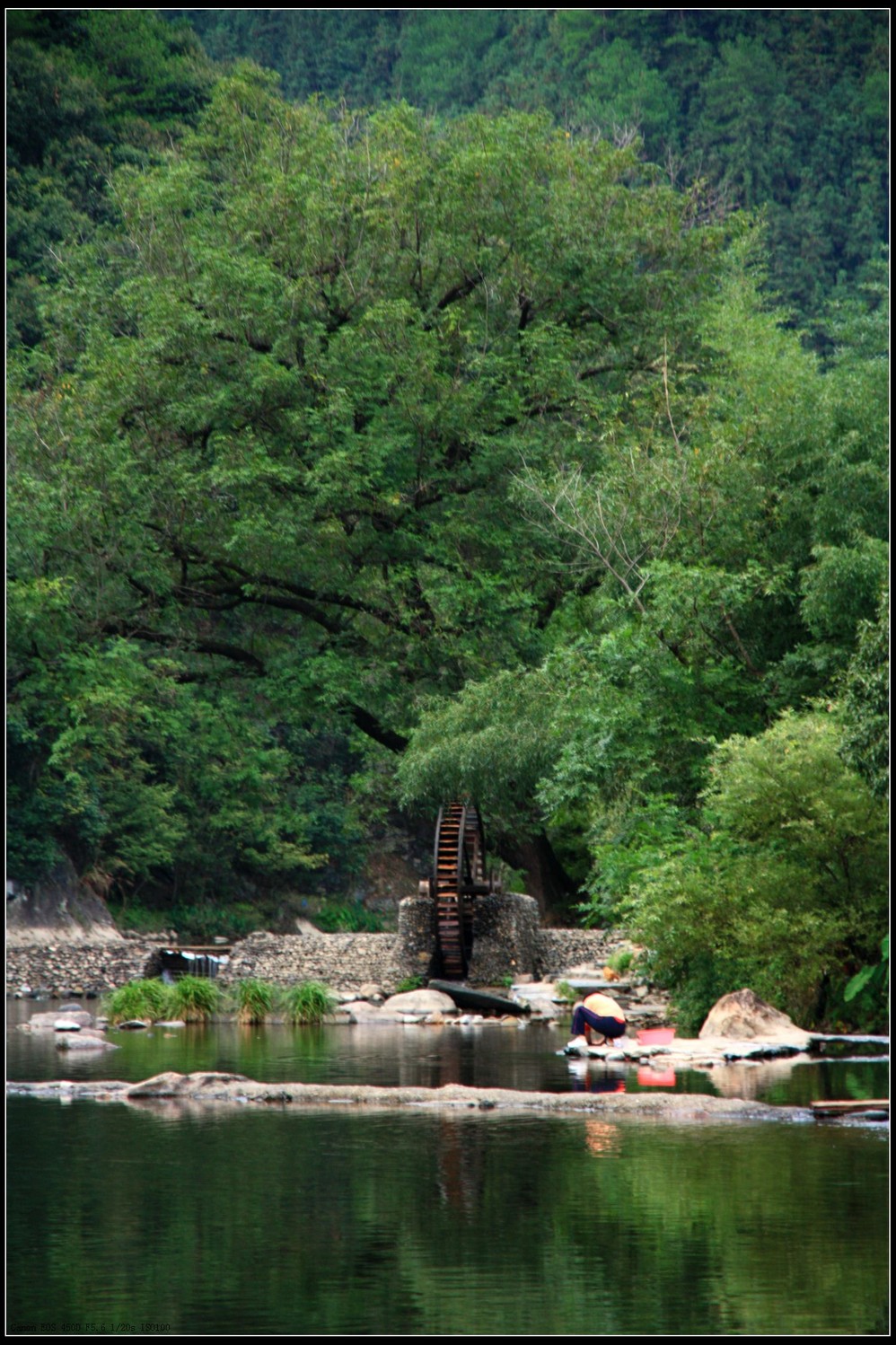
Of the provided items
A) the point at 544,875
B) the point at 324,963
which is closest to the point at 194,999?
the point at 324,963

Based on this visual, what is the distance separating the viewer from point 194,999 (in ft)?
75.6

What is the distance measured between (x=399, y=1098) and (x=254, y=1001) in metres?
9.30

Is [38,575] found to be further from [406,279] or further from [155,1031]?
[155,1031]

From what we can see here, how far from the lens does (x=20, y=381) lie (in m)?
36.4

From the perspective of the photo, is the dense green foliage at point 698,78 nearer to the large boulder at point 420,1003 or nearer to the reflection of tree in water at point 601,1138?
the large boulder at point 420,1003

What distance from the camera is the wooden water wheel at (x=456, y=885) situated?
25.8 m

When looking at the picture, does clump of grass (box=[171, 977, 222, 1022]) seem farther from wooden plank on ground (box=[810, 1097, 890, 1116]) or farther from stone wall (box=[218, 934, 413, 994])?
wooden plank on ground (box=[810, 1097, 890, 1116])

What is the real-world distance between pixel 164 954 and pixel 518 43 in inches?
2274

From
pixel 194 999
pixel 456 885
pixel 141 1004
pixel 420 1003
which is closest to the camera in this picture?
pixel 141 1004

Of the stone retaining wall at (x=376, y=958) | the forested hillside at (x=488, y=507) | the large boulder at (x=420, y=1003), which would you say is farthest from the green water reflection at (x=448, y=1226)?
the stone retaining wall at (x=376, y=958)

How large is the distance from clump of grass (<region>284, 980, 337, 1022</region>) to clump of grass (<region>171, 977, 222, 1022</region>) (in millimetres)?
995

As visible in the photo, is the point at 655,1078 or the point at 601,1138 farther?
the point at 655,1078

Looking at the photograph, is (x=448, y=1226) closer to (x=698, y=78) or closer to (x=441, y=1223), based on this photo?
(x=441, y=1223)

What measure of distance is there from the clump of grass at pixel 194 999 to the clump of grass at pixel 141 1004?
94 mm
